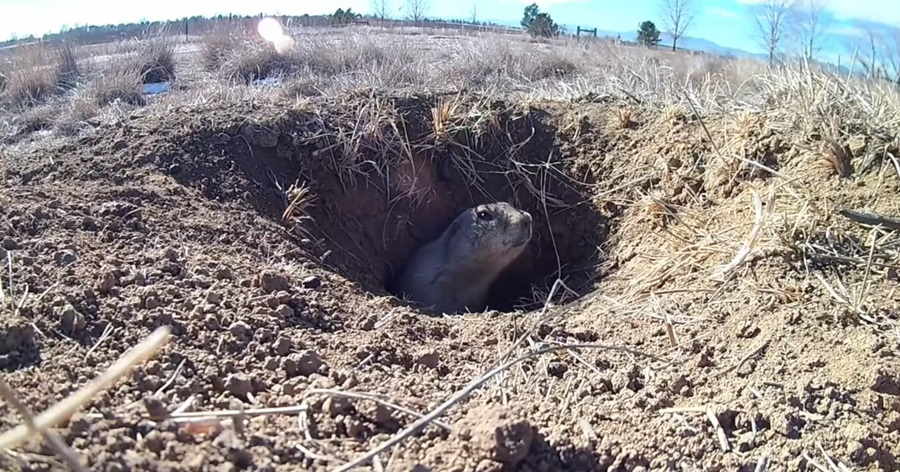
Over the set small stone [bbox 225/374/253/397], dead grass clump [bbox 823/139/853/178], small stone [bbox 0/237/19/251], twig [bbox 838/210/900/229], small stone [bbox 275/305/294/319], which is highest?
dead grass clump [bbox 823/139/853/178]

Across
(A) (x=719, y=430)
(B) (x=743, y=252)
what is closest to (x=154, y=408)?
(A) (x=719, y=430)

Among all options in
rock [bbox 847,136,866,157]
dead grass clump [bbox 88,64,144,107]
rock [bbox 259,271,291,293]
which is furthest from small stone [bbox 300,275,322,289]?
dead grass clump [bbox 88,64,144,107]

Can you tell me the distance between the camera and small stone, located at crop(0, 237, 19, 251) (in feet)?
9.31

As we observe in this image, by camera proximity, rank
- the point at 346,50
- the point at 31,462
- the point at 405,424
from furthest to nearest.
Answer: the point at 346,50 < the point at 405,424 < the point at 31,462

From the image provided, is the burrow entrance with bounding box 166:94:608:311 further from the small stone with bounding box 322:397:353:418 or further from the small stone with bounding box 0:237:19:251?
the small stone with bounding box 322:397:353:418

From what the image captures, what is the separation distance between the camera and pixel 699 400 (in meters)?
2.30

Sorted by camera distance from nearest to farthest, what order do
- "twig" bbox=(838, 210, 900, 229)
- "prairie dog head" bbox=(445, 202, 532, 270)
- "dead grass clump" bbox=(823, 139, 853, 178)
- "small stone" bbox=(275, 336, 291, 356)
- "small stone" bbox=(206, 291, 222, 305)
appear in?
"small stone" bbox=(275, 336, 291, 356) < "small stone" bbox=(206, 291, 222, 305) < "twig" bbox=(838, 210, 900, 229) < "dead grass clump" bbox=(823, 139, 853, 178) < "prairie dog head" bbox=(445, 202, 532, 270)

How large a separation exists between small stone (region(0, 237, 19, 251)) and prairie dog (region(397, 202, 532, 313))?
2672 mm

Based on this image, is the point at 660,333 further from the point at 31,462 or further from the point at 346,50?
the point at 346,50

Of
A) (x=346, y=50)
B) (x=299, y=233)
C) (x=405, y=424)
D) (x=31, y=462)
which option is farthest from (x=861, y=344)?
(x=346, y=50)

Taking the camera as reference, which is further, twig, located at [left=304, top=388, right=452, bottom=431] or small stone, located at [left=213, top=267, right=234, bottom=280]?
small stone, located at [left=213, top=267, right=234, bottom=280]

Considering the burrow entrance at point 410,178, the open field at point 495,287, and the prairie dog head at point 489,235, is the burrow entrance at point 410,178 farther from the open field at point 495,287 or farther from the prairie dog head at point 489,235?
the prairie dog head at point 489,235

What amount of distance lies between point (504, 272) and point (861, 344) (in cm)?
361

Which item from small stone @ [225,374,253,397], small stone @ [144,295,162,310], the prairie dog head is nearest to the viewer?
small stone @ [225,374,253,397]
